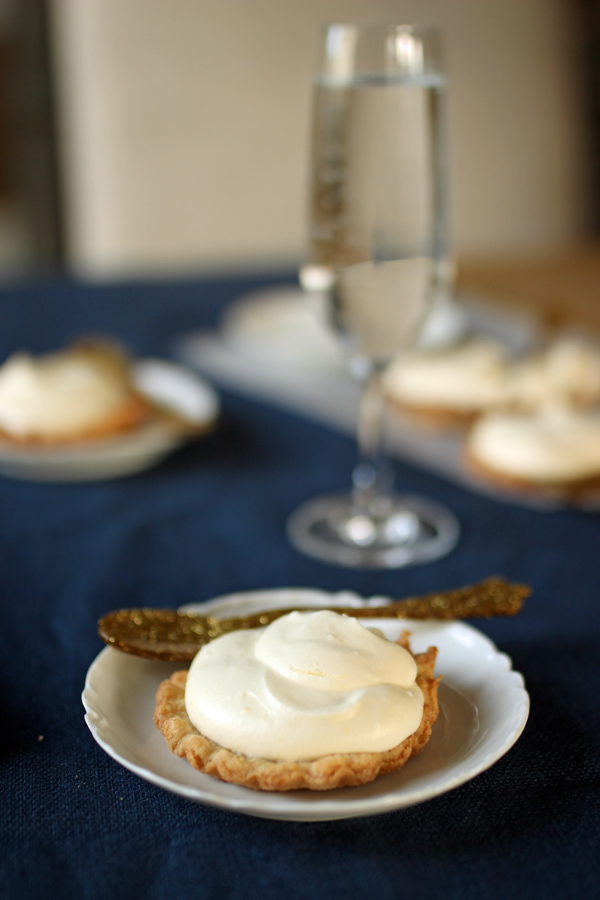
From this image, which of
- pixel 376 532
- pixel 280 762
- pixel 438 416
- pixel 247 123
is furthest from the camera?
pixel 247 123

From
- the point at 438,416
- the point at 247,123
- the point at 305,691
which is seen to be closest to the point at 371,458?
the point at 438,416

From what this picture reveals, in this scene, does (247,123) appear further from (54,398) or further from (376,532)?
(376,532)

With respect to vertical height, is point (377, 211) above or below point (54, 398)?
above

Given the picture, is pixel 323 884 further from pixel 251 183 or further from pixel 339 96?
pixel 251 183

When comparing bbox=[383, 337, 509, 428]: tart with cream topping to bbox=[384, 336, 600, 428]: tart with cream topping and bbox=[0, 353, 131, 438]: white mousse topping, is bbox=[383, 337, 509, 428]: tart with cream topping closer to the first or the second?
bbox=[384, 336, 600, 428]: tart with cream topping

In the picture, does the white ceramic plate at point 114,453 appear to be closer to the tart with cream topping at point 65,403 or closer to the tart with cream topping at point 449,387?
the tart with cream topping at point 65,403

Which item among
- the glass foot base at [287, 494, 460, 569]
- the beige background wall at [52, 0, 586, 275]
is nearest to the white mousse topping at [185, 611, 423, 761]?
the glass foot base at [287, 494, 460, 569]
